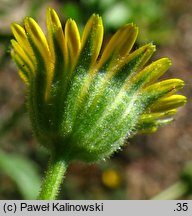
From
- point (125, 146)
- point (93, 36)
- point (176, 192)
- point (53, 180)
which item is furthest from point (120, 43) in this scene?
point (125, 146)

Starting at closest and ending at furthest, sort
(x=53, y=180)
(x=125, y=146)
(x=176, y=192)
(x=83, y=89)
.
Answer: (x=53, y=180) < (x=83, y=89) < (x=176, y=192) < (x=125, y=146)

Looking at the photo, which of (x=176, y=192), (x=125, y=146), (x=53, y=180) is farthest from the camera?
(x=125, y=146)

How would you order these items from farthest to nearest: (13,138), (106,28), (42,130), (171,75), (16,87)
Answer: (171,75), (16,87), (13,138), (106,28), (42,130)

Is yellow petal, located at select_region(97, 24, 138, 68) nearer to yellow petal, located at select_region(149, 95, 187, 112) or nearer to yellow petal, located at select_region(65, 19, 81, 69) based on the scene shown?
yellow petal, located at select_region(65, 19, 81, 69)

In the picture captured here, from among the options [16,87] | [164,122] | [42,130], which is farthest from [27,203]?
[16,87]

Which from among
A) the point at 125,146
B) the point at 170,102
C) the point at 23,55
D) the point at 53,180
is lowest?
the point at 125,146

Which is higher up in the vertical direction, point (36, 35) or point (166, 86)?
point (36, 35)

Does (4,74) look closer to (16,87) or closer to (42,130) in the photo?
(16,87)

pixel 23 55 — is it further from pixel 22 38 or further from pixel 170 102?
pixel 170 102
